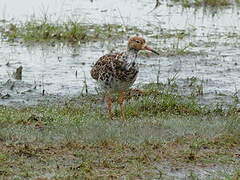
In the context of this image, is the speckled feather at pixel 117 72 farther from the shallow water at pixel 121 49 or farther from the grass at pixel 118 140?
the shallow water at pixel 121 49

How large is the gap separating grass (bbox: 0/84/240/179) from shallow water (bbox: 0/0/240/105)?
118cm

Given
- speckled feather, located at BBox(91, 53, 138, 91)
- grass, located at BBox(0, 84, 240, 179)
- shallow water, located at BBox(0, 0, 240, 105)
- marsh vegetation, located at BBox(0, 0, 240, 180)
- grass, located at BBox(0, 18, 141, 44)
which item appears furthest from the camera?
grass, located at BBox(0, 18, 141, 44)

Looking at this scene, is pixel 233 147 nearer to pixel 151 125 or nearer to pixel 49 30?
pixel 151 125

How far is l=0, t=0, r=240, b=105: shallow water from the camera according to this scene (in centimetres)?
1050

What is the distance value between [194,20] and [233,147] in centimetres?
784

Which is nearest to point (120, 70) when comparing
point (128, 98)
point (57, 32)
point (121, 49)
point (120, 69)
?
point (120, 69)

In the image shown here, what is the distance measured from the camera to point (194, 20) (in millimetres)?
14758

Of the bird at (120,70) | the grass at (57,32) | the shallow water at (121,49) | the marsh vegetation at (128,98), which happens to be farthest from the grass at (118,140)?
the grass at (57,32)

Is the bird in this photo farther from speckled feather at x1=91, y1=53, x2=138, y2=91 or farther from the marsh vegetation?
the marsh vegetation

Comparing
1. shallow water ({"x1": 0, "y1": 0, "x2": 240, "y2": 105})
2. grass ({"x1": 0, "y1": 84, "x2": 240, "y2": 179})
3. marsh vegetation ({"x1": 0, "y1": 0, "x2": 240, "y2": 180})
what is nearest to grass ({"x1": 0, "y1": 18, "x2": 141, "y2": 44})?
marsh vegetation ({"x1": 0, "y1": 0, "x2": 240, "y2": 180})

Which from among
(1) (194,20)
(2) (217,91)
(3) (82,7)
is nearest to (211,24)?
(1) (194,20)

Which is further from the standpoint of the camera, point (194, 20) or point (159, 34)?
point (194, 20)

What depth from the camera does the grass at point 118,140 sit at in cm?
632

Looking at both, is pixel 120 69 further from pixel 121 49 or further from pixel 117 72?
pixel 121 49
